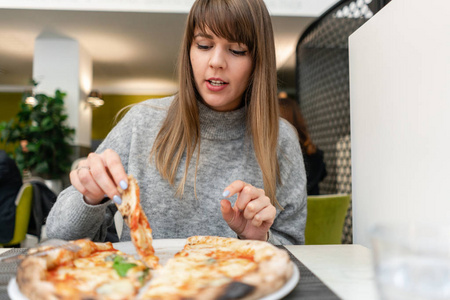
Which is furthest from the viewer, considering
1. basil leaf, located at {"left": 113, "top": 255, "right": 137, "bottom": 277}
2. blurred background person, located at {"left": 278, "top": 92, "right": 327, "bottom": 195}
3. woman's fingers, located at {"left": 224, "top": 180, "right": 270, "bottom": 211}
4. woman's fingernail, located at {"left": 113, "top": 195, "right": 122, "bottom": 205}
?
blurred background person, located at {"left": 278, "top": 92, "right": 327, "bottom": 195}

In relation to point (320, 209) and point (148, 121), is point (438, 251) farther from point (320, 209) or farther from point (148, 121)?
point (320, 209)

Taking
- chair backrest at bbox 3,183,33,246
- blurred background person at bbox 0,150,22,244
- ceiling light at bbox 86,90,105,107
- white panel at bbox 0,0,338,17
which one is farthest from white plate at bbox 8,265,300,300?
ceiling light at bbox 86,90,105,107

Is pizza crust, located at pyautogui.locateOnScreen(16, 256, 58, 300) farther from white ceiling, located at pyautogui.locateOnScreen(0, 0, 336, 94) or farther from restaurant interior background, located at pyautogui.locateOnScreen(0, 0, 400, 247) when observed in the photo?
white ceiling, located at pyautogui.locateOnScreen(0, 0, 336, 94)

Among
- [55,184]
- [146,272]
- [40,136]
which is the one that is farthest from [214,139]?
[55,184]

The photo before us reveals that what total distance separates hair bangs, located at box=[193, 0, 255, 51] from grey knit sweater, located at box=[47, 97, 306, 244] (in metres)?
0.30

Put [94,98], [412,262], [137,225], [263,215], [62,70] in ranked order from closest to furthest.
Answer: [412,262], [137,225], [263,215], [62,70], [94,98]

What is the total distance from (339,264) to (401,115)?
37 centimetres

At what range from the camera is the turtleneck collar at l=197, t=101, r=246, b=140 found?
4.36 ft

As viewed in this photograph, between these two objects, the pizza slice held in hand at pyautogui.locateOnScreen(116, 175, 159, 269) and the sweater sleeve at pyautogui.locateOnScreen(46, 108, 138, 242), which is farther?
the sweater sleeve at pyautogui.locateOnScreen(46, 108, 138, 242)

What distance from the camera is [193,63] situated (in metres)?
1.17

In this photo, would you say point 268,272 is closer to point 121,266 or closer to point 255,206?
point 121,266

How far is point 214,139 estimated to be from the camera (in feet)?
4.40

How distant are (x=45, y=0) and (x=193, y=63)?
192 inches

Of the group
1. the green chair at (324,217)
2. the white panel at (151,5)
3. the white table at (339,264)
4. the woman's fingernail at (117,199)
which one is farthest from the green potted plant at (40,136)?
the woman's fingernail at (117,199)
